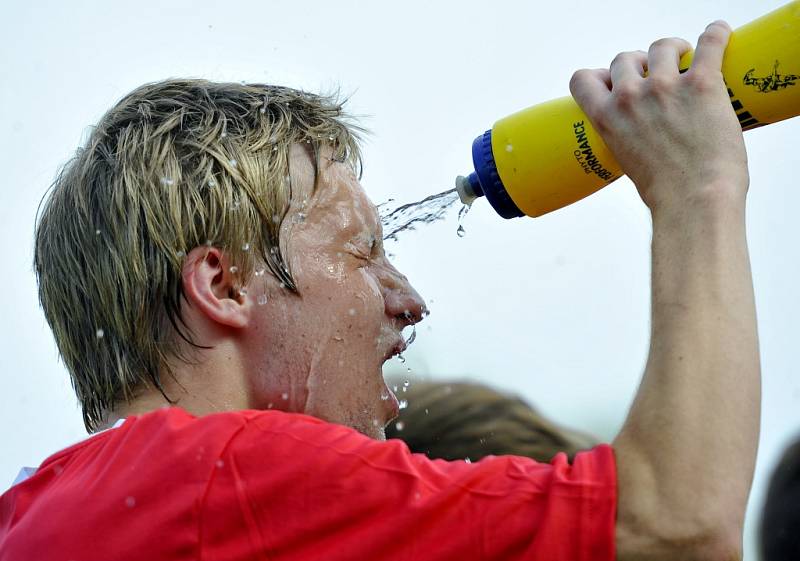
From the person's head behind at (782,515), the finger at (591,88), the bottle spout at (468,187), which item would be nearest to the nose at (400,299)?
the bottle spout at (468,187)

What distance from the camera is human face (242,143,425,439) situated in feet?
5.37

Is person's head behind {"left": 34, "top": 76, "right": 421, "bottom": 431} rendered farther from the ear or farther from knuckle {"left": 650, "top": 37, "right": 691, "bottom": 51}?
knuckle {"left": 650, "top": 37, "right": 691, "bottom": 51}

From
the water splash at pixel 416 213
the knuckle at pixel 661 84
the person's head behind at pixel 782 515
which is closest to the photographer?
the knuckle at pixel 661 84

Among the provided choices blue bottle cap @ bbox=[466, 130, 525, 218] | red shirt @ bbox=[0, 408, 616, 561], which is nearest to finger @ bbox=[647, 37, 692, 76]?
blue bottle cap @ bbox=[466, 130, 525, 218]

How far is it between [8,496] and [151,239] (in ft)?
1.46

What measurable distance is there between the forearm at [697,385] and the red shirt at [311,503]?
52 mm

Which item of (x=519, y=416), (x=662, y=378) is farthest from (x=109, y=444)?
(x=519, y=416)

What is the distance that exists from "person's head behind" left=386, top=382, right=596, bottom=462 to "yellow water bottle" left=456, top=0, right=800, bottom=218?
117 centimetres

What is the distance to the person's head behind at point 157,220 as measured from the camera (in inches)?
64.5

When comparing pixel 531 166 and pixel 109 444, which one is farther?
pixel 531 166

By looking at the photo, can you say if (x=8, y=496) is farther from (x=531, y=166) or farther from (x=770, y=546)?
(x=770, y=546)

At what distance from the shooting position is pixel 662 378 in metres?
1.24

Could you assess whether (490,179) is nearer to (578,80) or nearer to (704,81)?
(578,80)

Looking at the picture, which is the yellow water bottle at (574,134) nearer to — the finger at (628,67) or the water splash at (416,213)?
the finger at (628,67)
